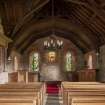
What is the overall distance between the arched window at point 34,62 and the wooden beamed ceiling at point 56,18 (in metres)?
4.83

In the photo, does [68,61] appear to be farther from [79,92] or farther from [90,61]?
[79,92]

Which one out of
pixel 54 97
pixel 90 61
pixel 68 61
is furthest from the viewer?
pixel 68 61

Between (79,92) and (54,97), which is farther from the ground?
(79,92)

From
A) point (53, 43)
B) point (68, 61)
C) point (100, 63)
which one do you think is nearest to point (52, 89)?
point (100, 63)

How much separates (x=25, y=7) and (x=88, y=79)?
819 cm

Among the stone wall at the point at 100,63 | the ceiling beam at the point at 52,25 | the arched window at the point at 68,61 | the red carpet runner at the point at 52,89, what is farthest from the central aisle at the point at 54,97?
the ceiling beam at the point at 52,25

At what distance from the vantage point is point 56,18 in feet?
77.6

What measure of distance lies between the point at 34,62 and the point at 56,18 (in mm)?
10349

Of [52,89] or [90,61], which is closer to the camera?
[52,89]

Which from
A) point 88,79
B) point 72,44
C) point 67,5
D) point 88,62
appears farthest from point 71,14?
point 72,44

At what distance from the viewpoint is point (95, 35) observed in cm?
2359

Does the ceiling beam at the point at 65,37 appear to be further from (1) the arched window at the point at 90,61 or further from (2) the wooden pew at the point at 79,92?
(2) the wooden pew at the point at 79,92

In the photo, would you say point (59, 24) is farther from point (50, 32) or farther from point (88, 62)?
point (88, 62)

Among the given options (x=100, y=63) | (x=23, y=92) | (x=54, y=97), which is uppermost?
(x=100, y=63)
